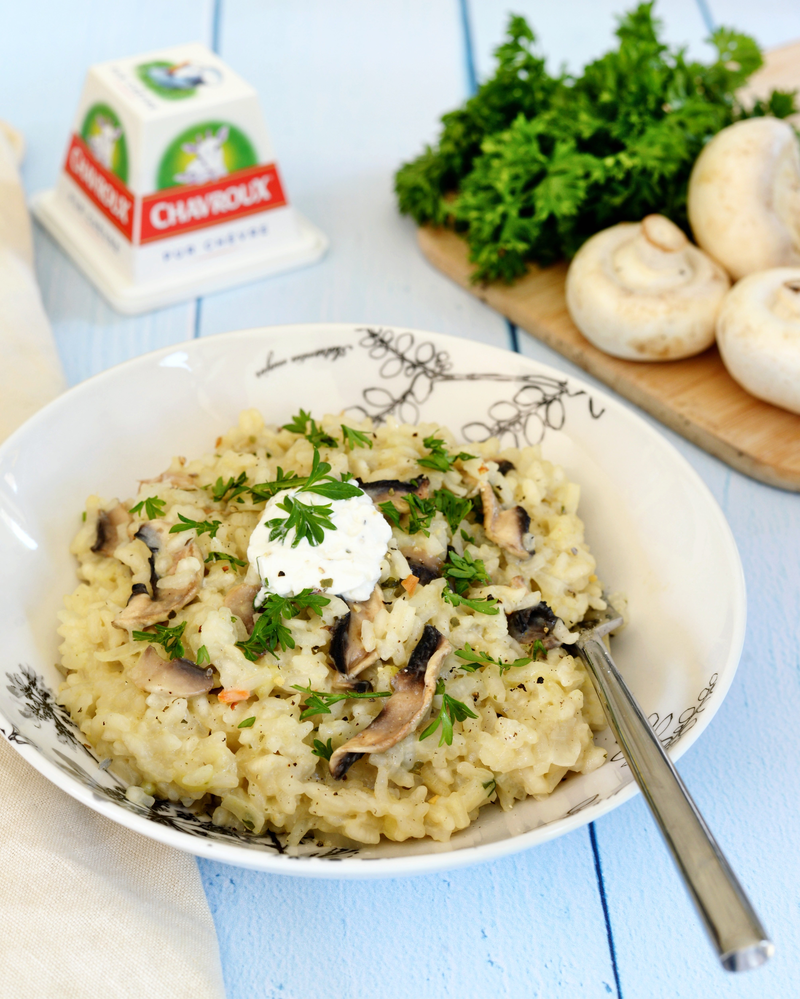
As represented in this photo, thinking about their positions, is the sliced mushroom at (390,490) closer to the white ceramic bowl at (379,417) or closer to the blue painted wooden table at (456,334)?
the white ceramic bowl at (379,417)

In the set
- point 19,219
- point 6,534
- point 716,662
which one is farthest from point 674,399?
point 19,219

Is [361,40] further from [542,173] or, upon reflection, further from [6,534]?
[6,534]

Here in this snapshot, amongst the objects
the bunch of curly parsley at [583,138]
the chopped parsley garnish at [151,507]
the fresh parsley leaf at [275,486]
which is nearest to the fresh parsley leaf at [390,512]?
the fresh parsley leaf at [275,486]

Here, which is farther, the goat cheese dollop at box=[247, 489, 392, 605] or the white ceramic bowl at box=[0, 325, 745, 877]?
the goat cheese dollop at box=[247, 489, 392, 605]

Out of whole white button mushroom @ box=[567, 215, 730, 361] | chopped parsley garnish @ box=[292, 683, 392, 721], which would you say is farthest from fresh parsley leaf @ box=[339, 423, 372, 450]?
whole white button mushroom @ box=[567, 215, 730, 361]

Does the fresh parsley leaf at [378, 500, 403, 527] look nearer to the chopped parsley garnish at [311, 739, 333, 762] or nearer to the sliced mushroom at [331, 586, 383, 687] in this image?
the sliced mushroom at [331, 586, 383, 687]

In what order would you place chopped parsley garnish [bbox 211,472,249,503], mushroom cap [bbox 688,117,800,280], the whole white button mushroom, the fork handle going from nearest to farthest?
the fork handle, chopped parsley garnish [bbox 211,472,249,503], the whole white button mushroom, mushroom cap [bbox 688,117,800,280]
